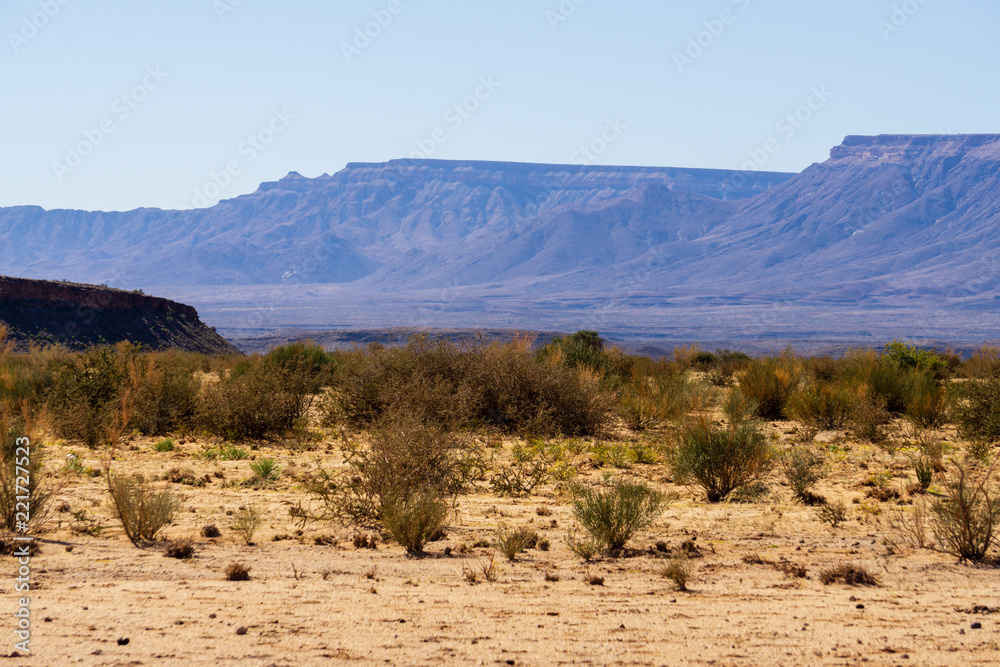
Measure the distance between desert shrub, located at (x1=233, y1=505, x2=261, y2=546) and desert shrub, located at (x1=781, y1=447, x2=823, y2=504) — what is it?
22.1ft

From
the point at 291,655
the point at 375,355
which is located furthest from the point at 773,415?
the point at 291,655

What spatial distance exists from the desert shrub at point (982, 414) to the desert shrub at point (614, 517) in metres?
8.04

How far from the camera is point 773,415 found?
19047 mm

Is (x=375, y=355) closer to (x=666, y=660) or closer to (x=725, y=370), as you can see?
(x=666, y=660)

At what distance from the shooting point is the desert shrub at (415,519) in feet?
28.0

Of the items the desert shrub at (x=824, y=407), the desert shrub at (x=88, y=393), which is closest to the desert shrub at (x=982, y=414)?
the desert shrub at (x=824, y=407)

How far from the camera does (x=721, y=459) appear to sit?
11453mm

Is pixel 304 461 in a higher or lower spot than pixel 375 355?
lower

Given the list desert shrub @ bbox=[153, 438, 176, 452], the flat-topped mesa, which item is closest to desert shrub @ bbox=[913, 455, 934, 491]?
desert shrub @ bbox=[153, 438, 176, 452]

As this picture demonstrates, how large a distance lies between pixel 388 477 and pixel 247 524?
163 cm

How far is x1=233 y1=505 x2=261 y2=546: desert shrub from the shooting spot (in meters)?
8.82

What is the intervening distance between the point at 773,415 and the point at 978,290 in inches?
7963

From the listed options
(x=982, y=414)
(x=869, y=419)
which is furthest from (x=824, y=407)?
(x=982, y=414)

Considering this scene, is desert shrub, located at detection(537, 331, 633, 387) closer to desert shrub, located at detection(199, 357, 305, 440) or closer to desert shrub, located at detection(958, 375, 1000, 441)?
desert shrub, located at detection(199, 357, 305, 440)
